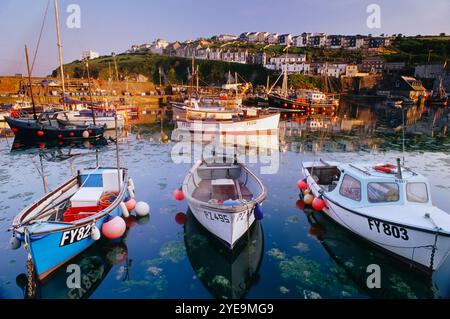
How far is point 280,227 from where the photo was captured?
495 inches

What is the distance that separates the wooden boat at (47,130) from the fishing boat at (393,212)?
27.5 metres

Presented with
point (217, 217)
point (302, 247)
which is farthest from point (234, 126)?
point (217, 217)

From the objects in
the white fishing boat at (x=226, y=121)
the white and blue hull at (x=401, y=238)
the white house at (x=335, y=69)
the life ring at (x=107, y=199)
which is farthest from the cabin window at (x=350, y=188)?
the white house at (x=335, y=69)

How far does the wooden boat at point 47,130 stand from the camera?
30.2 meters

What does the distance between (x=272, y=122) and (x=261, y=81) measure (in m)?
90.0

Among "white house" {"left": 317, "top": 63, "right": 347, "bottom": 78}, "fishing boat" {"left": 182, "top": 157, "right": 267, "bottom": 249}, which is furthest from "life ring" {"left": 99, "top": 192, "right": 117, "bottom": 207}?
"white house" {"left": 317, "top": 63, "right": 347, "bottom": 78}

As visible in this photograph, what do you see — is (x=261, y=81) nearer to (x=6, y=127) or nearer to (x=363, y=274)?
(x=6, y=127)

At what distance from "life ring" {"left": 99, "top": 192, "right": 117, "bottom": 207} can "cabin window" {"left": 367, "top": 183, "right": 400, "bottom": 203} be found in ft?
34.6

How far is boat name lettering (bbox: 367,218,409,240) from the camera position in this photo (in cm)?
915

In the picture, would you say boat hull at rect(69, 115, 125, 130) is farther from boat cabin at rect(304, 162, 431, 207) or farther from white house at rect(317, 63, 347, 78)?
white house at rect(317, 63, 347, 78)

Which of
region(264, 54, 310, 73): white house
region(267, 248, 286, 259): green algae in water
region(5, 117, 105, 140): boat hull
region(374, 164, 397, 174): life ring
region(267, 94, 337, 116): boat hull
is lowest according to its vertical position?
region(267, 248, 286, 259): green algae in water

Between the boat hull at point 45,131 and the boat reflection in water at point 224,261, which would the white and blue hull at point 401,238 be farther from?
the boat hull at point 45,131

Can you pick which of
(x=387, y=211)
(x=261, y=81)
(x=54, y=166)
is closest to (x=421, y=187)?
(x=387, y=211)

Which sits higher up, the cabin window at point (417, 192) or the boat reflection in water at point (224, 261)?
the cabin window at point (417, 192)
